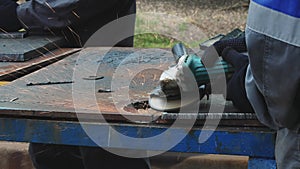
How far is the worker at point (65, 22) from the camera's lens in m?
1.90

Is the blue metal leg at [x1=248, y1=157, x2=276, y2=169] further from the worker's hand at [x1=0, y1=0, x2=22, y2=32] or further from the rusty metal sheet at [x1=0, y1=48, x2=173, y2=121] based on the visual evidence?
the worker's hand at [x1=0, y1=0, x2=22, y2=32]

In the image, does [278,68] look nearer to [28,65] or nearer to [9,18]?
[28,65]

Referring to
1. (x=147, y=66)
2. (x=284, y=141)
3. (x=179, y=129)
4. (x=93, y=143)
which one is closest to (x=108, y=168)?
(x=147, y=66)

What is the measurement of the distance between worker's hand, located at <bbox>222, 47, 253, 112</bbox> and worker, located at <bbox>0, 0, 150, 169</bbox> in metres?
0.60

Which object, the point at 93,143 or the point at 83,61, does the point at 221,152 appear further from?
the point at 83,61

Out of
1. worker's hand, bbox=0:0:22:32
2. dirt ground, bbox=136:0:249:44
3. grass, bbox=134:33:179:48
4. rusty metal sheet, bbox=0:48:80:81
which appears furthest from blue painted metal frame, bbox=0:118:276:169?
dirt ground, bbox=136:0:249:44

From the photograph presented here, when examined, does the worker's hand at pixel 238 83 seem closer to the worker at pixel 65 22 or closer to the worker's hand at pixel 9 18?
the worker at pixel 65 22

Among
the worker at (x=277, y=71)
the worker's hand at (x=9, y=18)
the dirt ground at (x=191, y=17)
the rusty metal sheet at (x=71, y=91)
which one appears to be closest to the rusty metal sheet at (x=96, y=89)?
the rusty metal sheet at (x=71, y=91)

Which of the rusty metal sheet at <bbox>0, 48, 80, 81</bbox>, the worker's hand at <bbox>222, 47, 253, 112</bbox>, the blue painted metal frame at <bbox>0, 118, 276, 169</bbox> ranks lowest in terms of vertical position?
the rusty metal sheet at <bbox>0, 48, 80, 81</bbox>

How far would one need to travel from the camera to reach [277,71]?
0.96 meters

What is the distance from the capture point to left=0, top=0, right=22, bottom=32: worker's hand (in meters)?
2.20

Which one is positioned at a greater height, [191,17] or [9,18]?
[9,18]

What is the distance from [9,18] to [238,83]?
4.34 feet

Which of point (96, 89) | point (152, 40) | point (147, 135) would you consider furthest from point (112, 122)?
point (152, 40)
